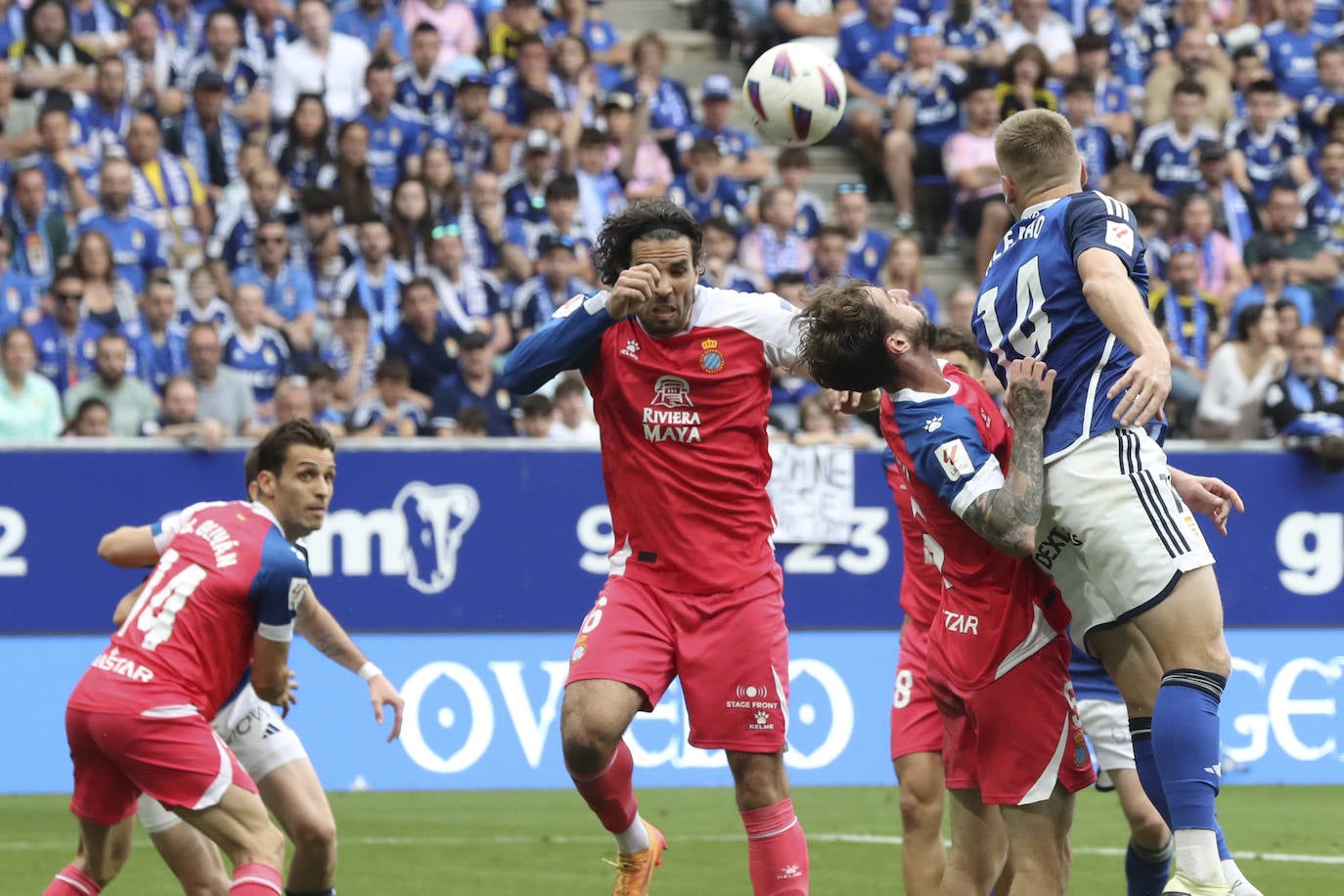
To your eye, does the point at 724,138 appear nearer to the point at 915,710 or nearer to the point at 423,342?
the point at 423,342

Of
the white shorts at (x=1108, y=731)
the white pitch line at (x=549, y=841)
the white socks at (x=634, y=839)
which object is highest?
the white shorts at (x=1108, y=731)

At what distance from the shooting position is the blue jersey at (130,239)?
14289mm

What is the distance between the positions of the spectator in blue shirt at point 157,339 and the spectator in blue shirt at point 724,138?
189 inches

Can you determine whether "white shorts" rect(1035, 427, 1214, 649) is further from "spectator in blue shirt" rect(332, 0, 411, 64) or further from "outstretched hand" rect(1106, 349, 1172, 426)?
"spectator in blue shirt" rect(332, 0, 411, 64)

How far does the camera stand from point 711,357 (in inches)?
280

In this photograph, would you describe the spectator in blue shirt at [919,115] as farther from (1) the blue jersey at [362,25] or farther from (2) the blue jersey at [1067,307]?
(2) the blue jersey at [1067,307]

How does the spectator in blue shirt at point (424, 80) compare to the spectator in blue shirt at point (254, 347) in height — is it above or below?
above

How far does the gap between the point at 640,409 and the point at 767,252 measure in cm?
883

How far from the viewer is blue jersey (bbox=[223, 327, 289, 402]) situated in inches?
537

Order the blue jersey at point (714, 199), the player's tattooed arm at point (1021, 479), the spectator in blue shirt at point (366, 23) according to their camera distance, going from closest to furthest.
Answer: the player's tattooed arm at point (1021, 479) → the blue jersey at point (714, 199) → the spectator in blue shirt at point (366, 23)

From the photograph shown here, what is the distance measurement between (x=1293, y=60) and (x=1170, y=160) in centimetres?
235

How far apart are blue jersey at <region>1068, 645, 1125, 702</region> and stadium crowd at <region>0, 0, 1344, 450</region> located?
5.21 meters

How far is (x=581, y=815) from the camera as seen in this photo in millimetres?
10898

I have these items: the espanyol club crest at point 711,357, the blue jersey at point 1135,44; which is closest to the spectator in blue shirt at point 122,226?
the espanyol club crest at point 711,357
